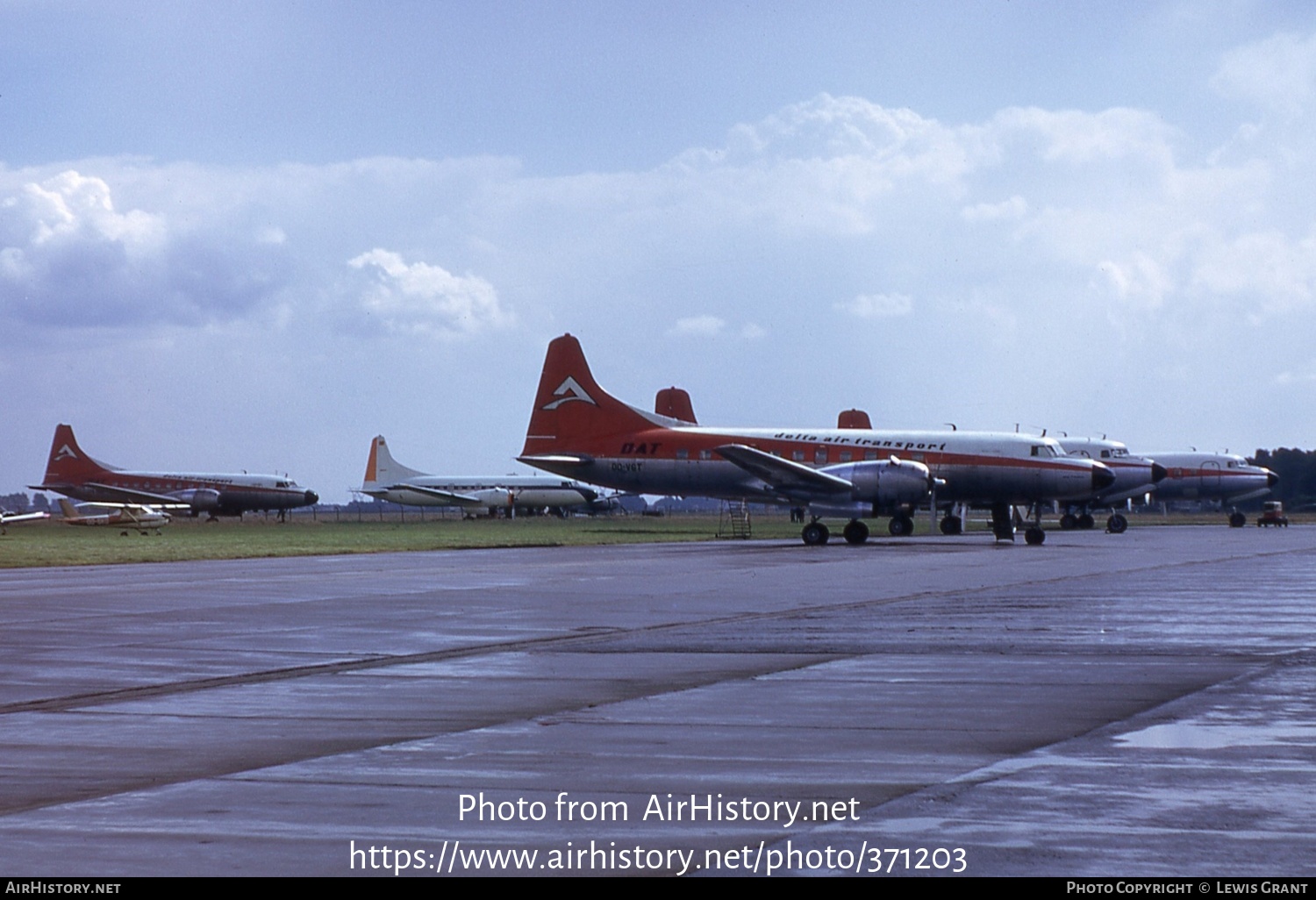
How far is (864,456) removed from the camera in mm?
55281

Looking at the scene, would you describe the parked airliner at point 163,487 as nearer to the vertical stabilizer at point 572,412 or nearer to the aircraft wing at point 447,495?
the aircraft wing at point 447,495

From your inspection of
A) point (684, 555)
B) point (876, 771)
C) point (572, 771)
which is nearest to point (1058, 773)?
point (876, 771)

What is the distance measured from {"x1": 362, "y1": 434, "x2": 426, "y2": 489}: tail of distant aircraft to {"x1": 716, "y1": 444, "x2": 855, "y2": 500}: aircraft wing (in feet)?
318

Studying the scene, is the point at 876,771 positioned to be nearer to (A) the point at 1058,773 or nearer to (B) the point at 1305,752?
(A) the point at 1058,773

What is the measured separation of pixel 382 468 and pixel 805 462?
Result: 9578cm

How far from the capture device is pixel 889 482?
159ft

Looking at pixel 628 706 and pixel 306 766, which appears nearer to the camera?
pixel 306 766

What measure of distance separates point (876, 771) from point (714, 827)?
1634mm

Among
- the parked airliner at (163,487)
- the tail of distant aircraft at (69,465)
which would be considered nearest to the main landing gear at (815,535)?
the parked airliner at (163,487)

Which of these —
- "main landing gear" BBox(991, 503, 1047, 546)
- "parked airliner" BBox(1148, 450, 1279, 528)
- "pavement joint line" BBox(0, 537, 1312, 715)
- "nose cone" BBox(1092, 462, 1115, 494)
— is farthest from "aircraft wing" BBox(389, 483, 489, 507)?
"pavement joint line" BBox(0, 537, 1312, 715)

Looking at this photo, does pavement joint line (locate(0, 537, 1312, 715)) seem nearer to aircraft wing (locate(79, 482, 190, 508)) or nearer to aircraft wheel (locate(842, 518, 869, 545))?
aircraft wheel (locate(842, 518, 869, 545))

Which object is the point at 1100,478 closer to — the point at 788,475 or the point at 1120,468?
the point at 788,475

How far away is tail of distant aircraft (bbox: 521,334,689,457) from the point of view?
5841 cm

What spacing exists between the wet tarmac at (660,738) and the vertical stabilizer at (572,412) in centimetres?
3638
